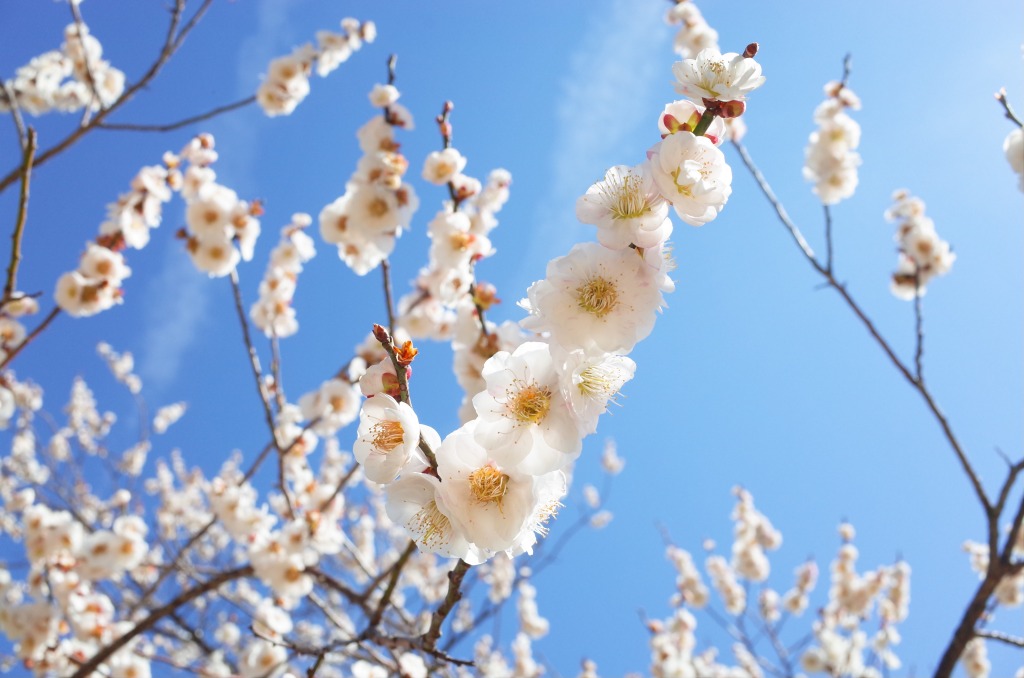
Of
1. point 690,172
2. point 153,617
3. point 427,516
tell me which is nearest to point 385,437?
point 427,516

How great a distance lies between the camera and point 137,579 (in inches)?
252

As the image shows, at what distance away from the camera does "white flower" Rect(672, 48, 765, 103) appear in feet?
3.93

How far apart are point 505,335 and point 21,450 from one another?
373 inches

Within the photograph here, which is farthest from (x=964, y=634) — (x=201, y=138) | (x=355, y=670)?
(x=201, y=138)

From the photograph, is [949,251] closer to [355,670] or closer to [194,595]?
[355,670]

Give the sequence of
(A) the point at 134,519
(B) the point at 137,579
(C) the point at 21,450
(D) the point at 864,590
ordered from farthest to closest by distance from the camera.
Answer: (C) the point at 21,450, (D) the point at 864,590, (B) the point at 137,579, (A) the point at 134,519

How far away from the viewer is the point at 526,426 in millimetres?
1086

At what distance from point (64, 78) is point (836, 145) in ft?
20.1

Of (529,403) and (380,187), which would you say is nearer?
(529,403)

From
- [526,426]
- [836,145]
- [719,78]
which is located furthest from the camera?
[836,145]

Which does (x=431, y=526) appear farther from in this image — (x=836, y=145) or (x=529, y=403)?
(x=836, y=145)

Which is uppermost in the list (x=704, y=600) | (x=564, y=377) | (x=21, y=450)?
(x=21, y=450)

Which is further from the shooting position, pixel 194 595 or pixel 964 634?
pixel 194 595

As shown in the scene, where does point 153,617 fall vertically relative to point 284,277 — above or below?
below
